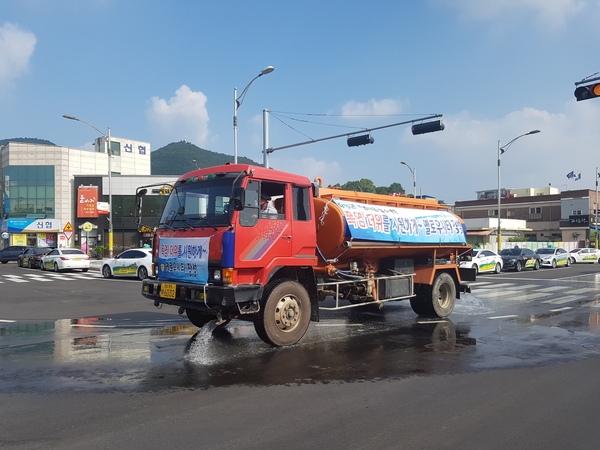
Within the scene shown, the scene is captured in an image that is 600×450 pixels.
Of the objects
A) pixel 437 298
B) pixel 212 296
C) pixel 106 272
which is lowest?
pixel 106 272

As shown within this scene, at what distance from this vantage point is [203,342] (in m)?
8.84

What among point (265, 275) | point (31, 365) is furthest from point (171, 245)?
point (31, 365)

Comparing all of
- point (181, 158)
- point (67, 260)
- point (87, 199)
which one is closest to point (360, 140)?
point (67, 260)

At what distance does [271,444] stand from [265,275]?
3710mm

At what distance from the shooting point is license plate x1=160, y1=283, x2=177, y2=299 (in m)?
8.12

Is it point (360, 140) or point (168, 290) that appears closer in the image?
point (168, 290)

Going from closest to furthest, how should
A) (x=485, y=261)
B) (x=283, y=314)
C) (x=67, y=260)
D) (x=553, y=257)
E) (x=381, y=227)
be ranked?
(x=283, y=314) < (x=381, y=227) < (x=485, y=261) < (x=67, y=260) < (x=553, y=257)

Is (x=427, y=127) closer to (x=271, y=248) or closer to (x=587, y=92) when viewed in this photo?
(x=587, y=92)

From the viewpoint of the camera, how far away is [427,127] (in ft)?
66.3

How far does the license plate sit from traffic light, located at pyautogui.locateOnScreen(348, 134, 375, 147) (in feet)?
53.0

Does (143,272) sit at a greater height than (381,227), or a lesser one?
lesser

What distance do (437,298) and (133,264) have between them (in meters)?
17.3

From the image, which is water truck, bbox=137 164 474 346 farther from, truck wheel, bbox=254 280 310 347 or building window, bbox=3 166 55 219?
building window, bbox=3 166 55 219

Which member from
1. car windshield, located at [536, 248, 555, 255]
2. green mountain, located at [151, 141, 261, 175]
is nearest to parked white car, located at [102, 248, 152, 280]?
car windshield, located at [536, 248, 555, 255]
